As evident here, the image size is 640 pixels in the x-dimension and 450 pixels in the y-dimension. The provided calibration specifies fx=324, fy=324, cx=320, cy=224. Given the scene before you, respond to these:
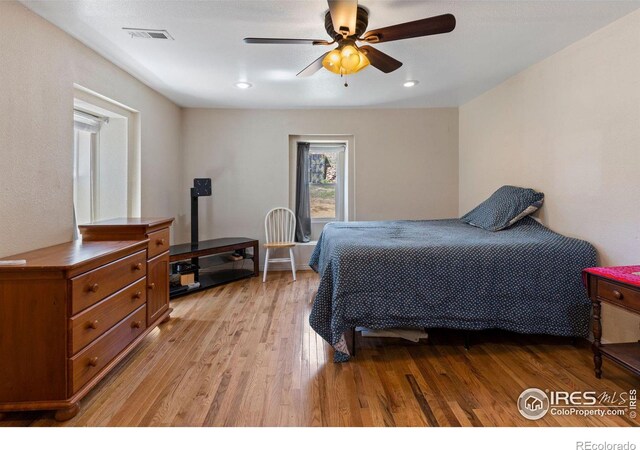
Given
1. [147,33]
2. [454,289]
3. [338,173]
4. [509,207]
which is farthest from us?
[338,173]

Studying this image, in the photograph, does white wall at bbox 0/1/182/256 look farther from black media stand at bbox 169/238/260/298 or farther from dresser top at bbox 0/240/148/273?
black media stand at bbox 169/238/260/298

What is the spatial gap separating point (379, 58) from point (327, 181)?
2795 mm

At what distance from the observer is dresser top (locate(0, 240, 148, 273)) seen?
1.51 m

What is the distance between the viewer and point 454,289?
2.13m

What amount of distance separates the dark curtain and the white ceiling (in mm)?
999

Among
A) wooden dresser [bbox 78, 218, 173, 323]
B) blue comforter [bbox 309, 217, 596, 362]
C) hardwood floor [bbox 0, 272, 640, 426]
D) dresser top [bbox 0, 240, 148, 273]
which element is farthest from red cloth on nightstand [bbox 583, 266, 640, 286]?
A: wooden dresser [bbox 78, 218, 173, 323]

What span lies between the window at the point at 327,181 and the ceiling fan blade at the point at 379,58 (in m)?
2.54

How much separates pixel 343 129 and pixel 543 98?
Result: 2.39 meters

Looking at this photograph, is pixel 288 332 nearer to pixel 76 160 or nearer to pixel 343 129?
pixel 76 160

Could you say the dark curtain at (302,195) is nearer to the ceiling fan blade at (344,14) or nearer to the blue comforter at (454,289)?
the blue comforter at (454,289)

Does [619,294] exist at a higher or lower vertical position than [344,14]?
lower

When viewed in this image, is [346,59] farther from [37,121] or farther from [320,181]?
[320,181]

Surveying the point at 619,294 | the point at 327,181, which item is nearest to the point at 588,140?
the point at 619,294
